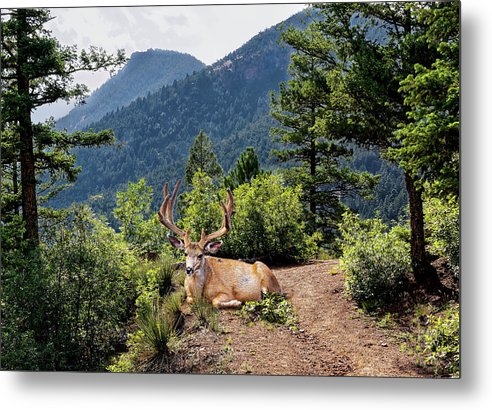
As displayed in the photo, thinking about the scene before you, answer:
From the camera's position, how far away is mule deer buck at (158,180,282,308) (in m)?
5.32

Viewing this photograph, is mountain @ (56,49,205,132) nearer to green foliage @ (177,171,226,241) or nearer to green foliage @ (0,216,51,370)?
green foliage @ (177,171,226,241)

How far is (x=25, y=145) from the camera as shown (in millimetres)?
5504

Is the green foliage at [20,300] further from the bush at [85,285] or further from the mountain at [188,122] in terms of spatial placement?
the mountain at [188,122]

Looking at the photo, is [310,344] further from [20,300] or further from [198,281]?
[20,300]

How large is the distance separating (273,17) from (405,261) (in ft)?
7.19

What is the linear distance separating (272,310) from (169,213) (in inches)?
44.7

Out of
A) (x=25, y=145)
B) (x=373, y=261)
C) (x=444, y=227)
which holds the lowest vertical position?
(x=373, y=261)

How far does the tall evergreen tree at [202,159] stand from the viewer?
528cm

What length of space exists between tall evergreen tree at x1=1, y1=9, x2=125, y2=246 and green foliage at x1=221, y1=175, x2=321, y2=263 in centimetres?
125

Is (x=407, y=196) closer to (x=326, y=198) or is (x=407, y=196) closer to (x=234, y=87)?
(x=326, y=198)

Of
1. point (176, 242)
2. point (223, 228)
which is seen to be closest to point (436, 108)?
point (223, 228)

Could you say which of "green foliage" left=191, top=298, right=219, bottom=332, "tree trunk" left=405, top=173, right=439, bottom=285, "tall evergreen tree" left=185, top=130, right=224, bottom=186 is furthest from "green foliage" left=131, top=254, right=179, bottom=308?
Result: "tree trunk" left=405, top=173, right=439, bottom=285

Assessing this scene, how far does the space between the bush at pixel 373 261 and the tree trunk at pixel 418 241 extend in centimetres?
6

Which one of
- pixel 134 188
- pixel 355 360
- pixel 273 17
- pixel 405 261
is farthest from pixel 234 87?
pixel 355 360
